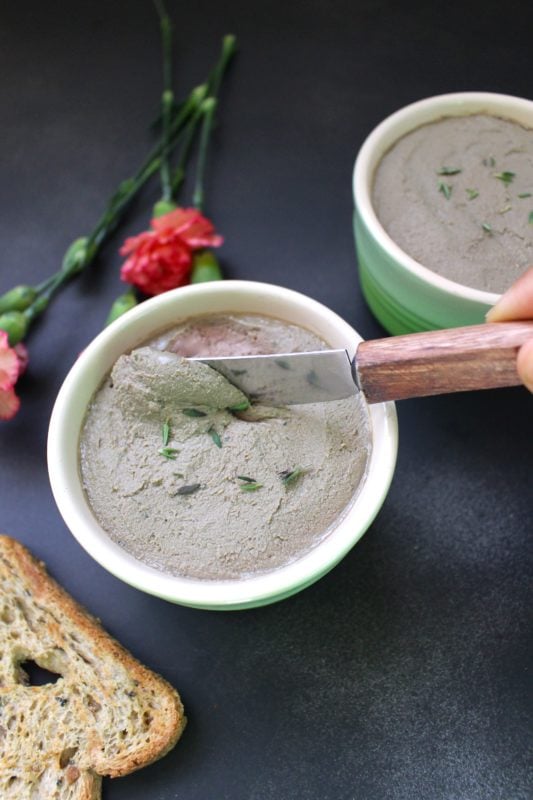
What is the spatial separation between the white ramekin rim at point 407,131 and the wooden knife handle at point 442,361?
0.34 meters

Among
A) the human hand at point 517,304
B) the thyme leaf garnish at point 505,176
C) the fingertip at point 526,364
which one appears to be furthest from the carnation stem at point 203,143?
the fingertip at point 526,364

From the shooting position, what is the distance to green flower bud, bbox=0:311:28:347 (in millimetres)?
2002

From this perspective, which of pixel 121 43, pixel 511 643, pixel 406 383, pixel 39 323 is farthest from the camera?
pixel 121 43

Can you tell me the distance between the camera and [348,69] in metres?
2.46

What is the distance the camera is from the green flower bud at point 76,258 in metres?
2.13

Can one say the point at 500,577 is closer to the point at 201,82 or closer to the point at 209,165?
the point at 209,165

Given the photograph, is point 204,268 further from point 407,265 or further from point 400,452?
point 400,452

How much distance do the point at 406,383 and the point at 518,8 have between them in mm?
1665

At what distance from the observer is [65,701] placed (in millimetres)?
1729

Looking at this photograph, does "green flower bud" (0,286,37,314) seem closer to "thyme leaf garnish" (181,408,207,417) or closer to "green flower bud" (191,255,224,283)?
"green flower bud" (191,255,224,283)

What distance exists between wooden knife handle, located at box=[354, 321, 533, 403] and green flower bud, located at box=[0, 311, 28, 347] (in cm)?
94

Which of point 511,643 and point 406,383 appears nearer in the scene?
point 406,383

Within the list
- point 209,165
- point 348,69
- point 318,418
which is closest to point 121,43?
point 209,165

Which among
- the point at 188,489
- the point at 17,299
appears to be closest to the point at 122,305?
the point at 17,299
